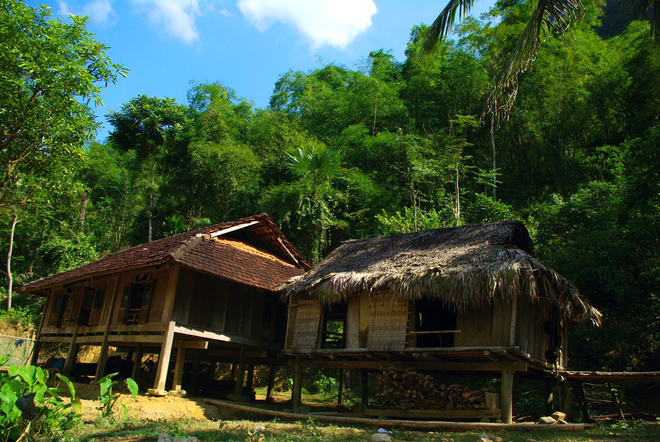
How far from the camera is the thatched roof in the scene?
8977 millimetres

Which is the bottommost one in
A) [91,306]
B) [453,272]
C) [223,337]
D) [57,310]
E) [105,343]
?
[105,343]

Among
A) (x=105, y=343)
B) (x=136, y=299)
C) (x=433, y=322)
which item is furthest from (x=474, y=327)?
(x=105, y=343)

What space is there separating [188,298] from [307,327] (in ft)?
10.1

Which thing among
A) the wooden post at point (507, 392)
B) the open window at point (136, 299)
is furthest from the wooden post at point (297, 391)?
the wooden post at point (507, 392)

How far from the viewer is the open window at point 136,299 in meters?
12.5

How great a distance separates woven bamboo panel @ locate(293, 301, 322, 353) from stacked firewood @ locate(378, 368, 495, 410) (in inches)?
78.2

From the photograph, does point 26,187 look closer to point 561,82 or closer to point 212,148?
point 212,148

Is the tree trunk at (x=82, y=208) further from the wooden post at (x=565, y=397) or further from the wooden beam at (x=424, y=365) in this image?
the wooden post at (x=565, y=397)

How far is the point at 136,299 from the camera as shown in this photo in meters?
13.0

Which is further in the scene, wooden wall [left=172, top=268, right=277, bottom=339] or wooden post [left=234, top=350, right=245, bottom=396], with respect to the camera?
wooden post [left=234, top=350, right=245, bottom=396]

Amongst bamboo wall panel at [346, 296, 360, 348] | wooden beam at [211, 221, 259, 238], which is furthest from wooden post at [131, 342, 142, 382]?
bamboo wall panel at [346, 296, 360, 348]

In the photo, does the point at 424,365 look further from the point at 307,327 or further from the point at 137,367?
the point at 137,367

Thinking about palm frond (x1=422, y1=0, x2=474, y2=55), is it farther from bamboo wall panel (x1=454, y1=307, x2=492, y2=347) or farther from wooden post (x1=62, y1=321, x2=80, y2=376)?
wooden post (x1=62, y1=321, x2=80, y2=376)

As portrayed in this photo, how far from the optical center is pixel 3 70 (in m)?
10.9
